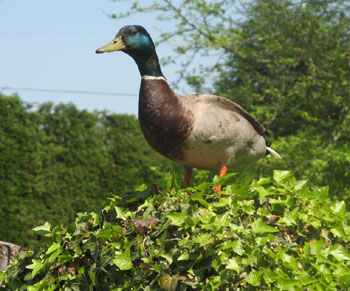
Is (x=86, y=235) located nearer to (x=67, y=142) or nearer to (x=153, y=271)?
(x=153, y=271)

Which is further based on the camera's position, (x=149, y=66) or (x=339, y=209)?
(x=149, y=66)

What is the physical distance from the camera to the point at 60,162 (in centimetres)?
1001

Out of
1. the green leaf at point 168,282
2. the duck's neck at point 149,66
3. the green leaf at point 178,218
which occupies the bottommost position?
the green leaf at point 168,282

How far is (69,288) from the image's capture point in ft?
10.2

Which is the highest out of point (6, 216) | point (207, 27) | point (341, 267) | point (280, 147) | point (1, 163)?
point (207, 27)

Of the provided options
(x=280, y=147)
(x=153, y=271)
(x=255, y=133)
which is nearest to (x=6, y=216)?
(x=280, y=147)

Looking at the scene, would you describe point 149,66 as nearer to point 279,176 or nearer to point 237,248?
point 279,176

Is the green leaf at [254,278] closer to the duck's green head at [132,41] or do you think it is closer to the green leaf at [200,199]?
the green leaf at [200,199]

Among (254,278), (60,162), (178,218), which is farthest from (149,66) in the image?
(60,162)

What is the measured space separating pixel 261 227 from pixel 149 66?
5.83 ft

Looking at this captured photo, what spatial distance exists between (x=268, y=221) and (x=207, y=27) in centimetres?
872

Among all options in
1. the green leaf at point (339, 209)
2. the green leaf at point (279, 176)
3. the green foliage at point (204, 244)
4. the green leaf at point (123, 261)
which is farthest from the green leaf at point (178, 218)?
the green leaf at point (339, 209)

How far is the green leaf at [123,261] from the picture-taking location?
2.85 metres

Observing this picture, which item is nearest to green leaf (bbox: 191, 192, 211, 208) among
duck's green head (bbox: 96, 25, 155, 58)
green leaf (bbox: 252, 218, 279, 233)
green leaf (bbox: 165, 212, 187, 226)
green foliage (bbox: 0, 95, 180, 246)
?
green leaf (bbox: 165, 212, 187, 226)
